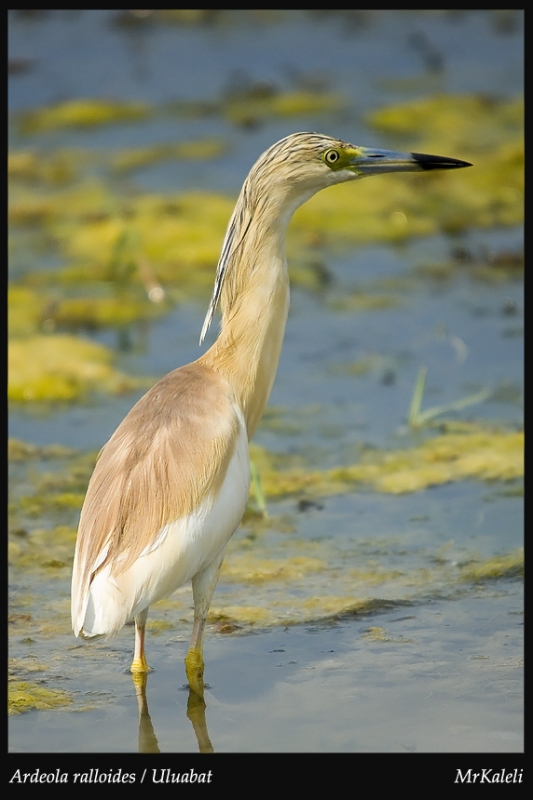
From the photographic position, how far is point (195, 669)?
12.0ft

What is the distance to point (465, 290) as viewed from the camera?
692cm

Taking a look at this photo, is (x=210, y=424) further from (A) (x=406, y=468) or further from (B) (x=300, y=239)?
(B) (x=300, y=239)

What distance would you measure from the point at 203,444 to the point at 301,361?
272 centimetres

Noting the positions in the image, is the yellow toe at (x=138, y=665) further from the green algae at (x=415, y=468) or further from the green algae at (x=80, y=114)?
the green algae at (x=80, y=114)

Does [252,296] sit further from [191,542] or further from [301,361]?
[301,361]

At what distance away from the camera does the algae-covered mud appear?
12.0 feet

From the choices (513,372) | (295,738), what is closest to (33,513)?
(295,738)

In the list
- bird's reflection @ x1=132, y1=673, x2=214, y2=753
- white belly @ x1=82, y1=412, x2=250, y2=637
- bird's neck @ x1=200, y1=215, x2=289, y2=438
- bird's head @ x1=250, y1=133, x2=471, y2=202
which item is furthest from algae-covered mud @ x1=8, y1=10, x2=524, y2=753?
bird's head @ x1=250, y1=133, x2=471, y2=202

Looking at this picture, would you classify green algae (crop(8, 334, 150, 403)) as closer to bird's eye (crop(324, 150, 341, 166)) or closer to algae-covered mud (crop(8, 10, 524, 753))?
algae-covered mud (crop(8, 10, 524, 753))

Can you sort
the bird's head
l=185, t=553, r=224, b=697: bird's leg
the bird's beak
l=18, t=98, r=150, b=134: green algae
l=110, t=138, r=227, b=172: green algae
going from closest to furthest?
l=185, t=553, r=224, b=697: bird's leg → the bird's head → the bird's beak → l=110, t=138, r=227, b=172: green algae → l=18, t=98, r=150, b=134: green algae

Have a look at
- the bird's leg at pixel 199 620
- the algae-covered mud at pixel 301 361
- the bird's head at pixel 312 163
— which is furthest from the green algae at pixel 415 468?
the bird's head at pixel 312 163

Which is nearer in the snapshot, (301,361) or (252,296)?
(252,296)

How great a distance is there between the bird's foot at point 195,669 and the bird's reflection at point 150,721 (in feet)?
0.06

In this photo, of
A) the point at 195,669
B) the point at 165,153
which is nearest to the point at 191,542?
the point at 195,669
